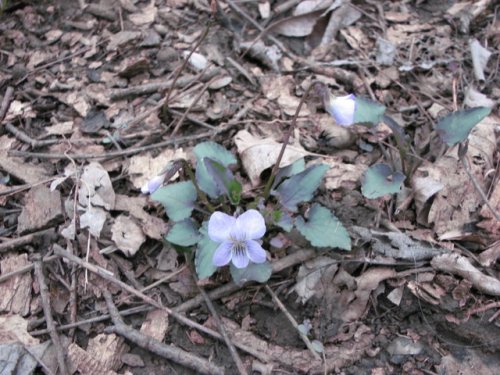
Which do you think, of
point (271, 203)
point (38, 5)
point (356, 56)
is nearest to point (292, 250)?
point (271, 203)

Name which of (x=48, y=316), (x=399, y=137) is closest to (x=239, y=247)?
(x=48, y=316)

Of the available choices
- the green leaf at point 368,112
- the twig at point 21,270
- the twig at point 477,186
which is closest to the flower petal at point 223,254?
the twig at point 21,270

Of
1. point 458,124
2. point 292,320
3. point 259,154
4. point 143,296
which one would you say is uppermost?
point 458,124

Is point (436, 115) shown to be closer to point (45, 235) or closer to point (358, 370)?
point (358, 370)

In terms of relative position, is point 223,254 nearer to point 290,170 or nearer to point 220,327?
point 220,327

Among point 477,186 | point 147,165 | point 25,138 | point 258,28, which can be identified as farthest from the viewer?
point 258,28

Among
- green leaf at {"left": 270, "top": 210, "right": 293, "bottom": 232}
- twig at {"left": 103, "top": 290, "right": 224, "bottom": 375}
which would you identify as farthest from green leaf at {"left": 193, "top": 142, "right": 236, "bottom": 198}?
twig at {"left": 103, "top": 290, "right": 224, "bottom": 375}
